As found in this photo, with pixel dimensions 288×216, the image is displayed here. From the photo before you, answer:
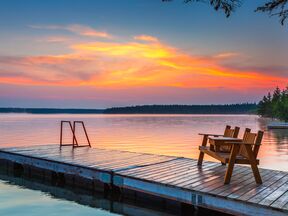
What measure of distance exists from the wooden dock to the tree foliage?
3.97m

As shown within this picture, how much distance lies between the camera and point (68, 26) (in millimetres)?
34750

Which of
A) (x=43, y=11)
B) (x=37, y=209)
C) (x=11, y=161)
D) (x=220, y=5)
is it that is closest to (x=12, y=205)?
(x=37, y=209)

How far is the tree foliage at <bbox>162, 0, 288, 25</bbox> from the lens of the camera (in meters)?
7.98

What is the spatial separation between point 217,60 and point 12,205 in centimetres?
3174

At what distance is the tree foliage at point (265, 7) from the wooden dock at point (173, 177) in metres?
3.97

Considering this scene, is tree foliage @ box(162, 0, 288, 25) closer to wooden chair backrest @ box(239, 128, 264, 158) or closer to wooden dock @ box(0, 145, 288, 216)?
wooden chair backrest @ box(239, 128, 264, 158)

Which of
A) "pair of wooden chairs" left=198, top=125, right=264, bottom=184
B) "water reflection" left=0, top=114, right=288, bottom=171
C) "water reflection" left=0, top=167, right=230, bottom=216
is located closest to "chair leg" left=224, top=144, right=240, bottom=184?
"pair of wooden chairs" left=198, top=125, right=264, bottom=184

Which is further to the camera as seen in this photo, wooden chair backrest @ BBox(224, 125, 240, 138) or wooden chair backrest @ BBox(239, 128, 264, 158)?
wooden chair backrest @ BBox(224, 125, 240, 138)

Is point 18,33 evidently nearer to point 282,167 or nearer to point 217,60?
point 217,60

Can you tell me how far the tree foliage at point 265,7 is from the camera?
314 inches

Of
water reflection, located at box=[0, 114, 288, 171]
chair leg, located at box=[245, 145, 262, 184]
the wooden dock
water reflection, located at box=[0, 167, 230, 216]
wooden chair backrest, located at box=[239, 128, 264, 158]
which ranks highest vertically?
wooden chair backrest, located at box=[239, 128, 264, 158]

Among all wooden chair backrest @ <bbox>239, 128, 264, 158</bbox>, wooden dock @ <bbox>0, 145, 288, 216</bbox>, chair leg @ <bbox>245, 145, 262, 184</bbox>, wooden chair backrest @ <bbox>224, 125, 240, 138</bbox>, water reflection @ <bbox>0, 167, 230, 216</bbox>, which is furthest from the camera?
wooden chair backrest @ <bbox>224, 125, 240, 138</bbox>

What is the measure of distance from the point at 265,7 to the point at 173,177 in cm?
486

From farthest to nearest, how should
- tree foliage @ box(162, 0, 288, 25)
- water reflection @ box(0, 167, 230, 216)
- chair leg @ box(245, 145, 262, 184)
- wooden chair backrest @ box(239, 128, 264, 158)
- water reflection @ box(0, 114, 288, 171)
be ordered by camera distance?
water reflection @ box(0, 114, 288, 171) → water reflection @ box(0, 167, 230, 216) → wooden chair backrest @ box(239, 128, 264, 158) → chair leg @ box(245, 145, 262, 184) → tree foliage @ box(162, 0, 288, 25)
